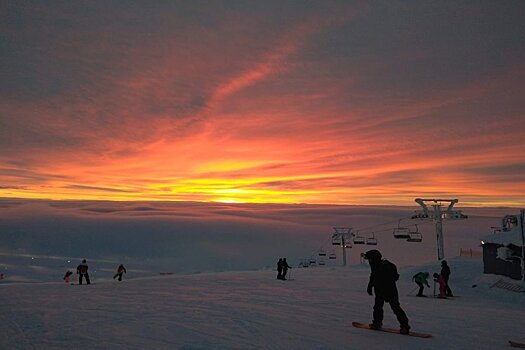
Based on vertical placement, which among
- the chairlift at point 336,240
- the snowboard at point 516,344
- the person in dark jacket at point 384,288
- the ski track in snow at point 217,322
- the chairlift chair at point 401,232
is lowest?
the ski track in snow at point 217,322

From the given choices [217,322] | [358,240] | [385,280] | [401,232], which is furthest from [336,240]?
[385,280]

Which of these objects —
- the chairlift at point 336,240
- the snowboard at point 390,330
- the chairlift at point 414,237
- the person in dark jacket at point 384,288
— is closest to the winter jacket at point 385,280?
the person in dark jacket at point 384,288

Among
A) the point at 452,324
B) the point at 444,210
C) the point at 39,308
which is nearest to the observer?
the point at 452,324

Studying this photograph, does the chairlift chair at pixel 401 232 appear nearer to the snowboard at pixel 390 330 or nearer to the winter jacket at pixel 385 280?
the snowboard at pixel 390 330

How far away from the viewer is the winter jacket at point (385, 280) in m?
9.27

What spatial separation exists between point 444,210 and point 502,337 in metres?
34.7

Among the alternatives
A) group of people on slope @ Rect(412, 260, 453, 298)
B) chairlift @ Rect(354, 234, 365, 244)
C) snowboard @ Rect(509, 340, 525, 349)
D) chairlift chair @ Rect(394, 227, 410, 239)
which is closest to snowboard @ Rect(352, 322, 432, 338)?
snowboard @ Rect(509, 340, 525, 349)

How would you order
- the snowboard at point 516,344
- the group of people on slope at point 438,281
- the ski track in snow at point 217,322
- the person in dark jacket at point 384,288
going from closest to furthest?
the ski track in snow at point 217,322
the snowboard at point 516,344
the person in dark jacket at point 384,288
the group of people on slope at point 438,281

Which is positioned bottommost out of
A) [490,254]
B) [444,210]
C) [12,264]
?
[12,264]

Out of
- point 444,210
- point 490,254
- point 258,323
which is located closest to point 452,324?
point 258,323

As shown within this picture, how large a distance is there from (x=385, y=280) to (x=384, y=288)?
18cm

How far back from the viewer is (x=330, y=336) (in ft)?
29.1

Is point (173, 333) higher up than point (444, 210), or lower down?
lower down

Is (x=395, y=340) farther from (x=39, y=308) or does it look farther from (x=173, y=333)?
(x=39, y=308)
